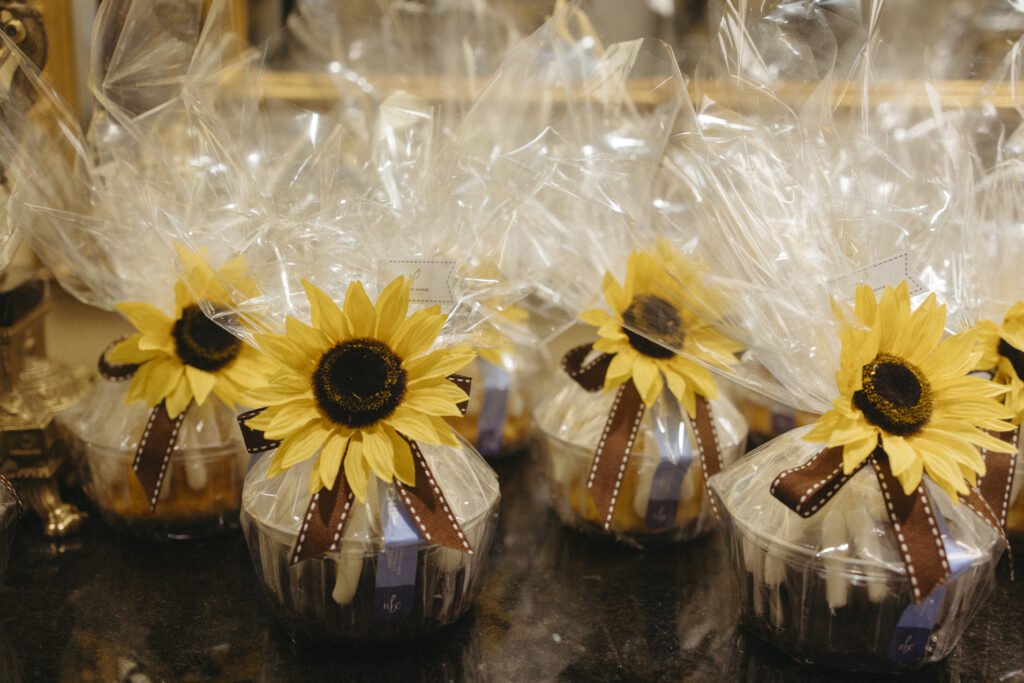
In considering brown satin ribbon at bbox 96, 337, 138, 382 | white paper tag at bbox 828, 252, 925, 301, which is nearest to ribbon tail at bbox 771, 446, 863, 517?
white paper tag at bbox 828, 252, 925, 301

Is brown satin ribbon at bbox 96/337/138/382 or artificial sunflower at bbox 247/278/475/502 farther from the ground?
artificial sunflower at bbox 247/278/475/502

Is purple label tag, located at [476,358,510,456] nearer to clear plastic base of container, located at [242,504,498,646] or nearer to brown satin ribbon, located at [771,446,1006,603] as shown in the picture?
clear plastic base of container, located at [242,504,498,646]

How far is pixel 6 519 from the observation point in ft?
2.37

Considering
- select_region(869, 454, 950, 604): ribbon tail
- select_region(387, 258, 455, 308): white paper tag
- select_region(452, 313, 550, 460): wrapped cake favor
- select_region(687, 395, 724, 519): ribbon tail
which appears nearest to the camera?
select_region(869, 454, 950, 604): ribbon tail

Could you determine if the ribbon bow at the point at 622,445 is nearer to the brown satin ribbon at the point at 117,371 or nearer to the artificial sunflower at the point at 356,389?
the artificial sunflower at the point at 356,389

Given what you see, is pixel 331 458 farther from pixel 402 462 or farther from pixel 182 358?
pixel 182 358

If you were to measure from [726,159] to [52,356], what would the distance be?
0.81 m

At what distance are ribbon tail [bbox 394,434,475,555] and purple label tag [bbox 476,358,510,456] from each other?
368mm

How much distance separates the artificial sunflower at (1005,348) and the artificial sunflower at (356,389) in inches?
20.6

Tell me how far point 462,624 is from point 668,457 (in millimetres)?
257

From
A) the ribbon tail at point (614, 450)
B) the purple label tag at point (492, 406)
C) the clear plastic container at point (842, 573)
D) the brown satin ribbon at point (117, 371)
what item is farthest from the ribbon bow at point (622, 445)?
the brown satin ribbon at point (117, 371)

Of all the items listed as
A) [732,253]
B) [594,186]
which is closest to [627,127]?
[594,186]

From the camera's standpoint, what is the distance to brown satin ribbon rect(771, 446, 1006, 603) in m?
0.64

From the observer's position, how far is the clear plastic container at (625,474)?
863 millimetres
